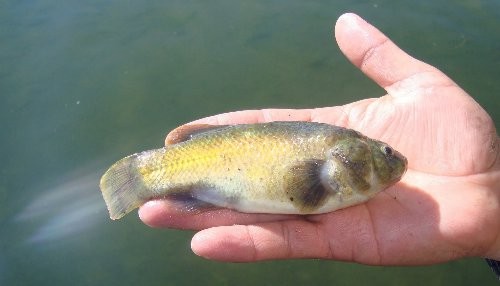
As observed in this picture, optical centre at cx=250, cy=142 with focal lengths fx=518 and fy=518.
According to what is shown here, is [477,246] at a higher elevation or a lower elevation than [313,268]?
higher

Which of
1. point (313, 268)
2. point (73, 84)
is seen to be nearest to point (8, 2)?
point (73, 84)

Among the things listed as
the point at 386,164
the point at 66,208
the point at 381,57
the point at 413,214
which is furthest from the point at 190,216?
the point at 66,208

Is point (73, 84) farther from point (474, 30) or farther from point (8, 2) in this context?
point (474, 30)

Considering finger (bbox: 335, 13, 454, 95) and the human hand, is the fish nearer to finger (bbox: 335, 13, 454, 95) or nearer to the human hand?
the human hand

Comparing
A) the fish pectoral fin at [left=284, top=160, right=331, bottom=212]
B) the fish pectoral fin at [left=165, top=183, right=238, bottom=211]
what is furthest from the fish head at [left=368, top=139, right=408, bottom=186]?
the fish pectoral fin at [left=165, top=183, right=238, bottom=211]

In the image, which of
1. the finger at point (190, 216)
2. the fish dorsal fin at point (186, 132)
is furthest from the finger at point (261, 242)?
the fish dorsal fin at point (186, 132)

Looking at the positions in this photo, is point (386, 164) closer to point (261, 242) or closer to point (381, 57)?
point (261, 242)

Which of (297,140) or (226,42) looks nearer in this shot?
(297,140)

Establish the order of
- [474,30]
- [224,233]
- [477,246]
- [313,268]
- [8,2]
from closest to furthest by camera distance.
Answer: [224,233] < [477,246] < [313,268] < [474,30] < [8,2]
